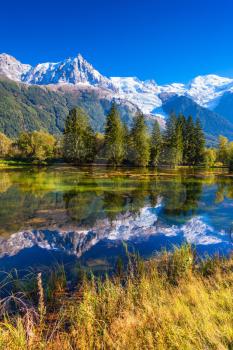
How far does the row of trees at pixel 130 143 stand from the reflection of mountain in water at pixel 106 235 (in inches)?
3144

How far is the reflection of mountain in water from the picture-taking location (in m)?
20.3

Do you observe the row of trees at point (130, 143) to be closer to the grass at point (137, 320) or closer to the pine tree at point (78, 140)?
the pine tree at point (78, 140)

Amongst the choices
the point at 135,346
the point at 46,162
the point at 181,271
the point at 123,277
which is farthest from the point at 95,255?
the point at 46,162

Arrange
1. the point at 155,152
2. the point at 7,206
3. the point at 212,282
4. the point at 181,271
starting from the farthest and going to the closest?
the point at 155,152 < the point at 7,206 < the point at 181,271 < the point at 212,282

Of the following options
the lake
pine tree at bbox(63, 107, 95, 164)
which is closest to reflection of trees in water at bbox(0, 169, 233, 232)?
the lake

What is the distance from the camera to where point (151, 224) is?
26547mm

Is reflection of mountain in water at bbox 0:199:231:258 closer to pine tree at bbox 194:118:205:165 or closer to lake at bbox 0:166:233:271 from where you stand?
lake at bbox 0:166:233:271

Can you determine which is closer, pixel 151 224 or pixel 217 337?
pixel 217 337

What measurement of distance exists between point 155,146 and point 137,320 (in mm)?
106635

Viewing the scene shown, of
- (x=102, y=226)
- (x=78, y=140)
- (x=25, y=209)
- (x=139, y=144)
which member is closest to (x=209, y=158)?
(x=139, y=144)

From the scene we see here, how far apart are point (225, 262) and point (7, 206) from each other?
26.2 meters

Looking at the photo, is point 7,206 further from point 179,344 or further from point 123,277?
point 179,344

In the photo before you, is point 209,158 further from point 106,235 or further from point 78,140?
point 106,235

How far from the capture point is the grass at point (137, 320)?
289 inches
